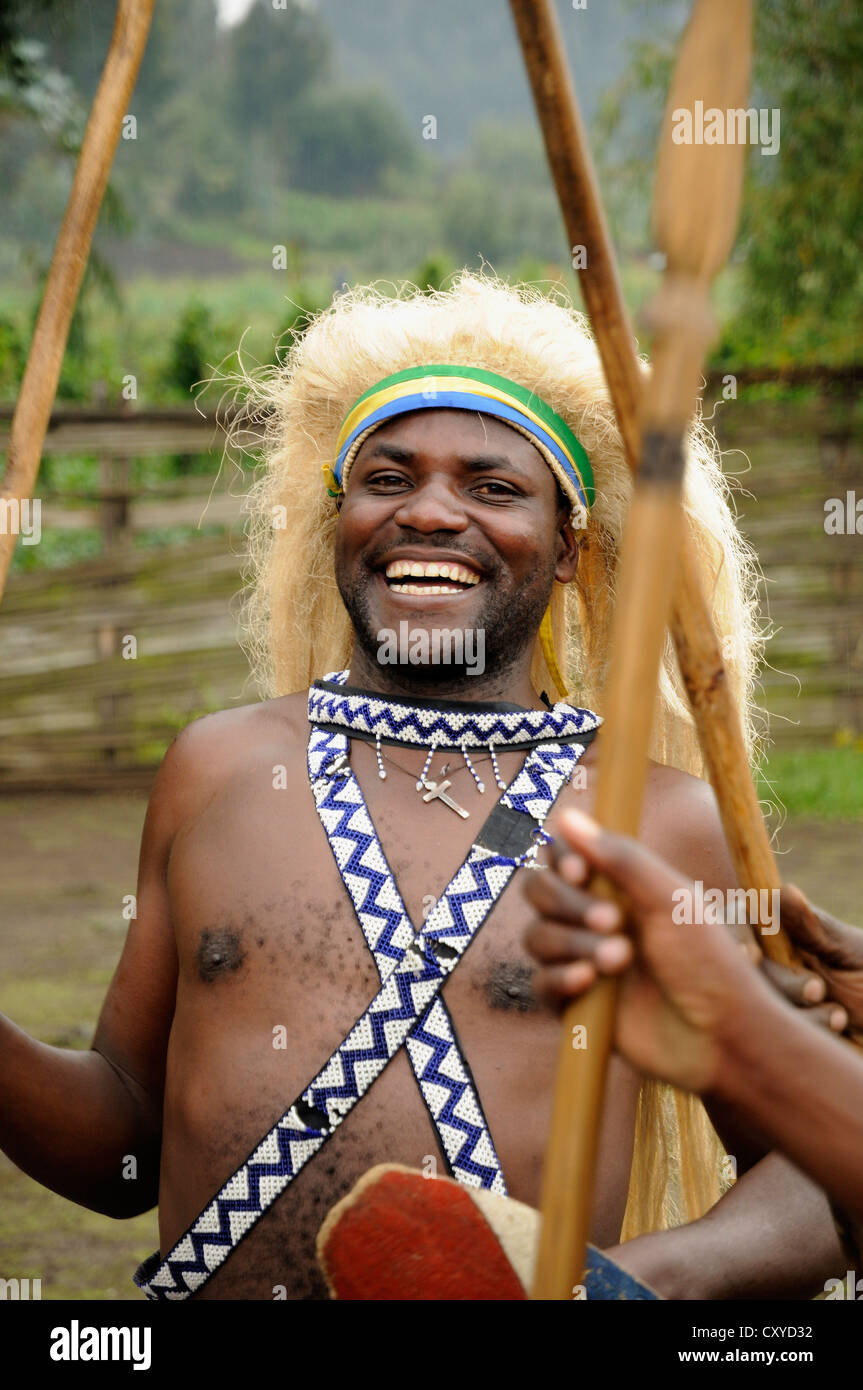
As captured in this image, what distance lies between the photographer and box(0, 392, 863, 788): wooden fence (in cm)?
820

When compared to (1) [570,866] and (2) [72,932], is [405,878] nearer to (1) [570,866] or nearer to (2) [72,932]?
(1) [570,866]

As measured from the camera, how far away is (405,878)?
2.10 meters

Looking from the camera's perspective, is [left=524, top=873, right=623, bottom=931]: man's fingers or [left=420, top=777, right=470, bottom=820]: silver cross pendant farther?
[left=420, top=777, right=470, bottom=820]: silver cross pendant

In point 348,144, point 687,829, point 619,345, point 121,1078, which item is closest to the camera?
point 619,345

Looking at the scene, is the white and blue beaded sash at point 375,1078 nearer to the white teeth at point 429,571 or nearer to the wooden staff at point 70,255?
the white teeth at point 429,571

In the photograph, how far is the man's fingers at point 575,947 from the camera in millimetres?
1237

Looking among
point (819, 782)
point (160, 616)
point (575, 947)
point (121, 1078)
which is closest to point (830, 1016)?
point (575, 947)

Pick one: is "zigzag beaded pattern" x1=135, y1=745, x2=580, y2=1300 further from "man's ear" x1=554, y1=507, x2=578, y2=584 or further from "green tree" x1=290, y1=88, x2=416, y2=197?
"green tree" x1=290, y1=88, x2=416, y2=197

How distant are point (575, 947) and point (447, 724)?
100 centimetres

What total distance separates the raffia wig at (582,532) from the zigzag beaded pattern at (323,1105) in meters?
0.64

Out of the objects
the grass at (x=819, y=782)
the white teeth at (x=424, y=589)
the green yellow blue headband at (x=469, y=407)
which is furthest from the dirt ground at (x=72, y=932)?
the green yellow blue headband at (x=469, y=407)

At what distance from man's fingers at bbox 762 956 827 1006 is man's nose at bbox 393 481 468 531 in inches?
33.2

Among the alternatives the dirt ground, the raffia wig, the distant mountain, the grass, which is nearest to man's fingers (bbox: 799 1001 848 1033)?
the raffia wig
